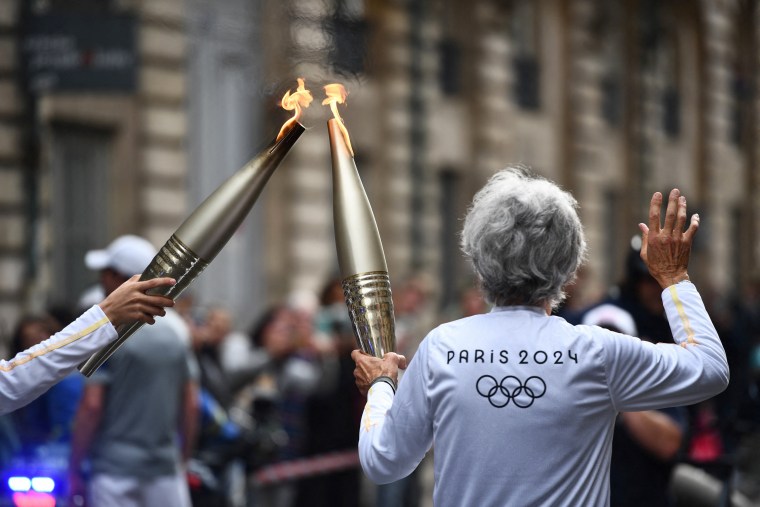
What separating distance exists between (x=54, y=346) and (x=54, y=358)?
33 millimetres

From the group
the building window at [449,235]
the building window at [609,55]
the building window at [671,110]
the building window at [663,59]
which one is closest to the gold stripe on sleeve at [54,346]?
the building window at [449,235]

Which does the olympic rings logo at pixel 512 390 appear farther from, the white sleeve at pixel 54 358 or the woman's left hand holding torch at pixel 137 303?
the white sleeve at pixel 54 358

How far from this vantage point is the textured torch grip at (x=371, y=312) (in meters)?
4.02

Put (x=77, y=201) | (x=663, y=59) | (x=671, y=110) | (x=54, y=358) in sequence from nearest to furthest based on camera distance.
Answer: (x=54, y=358)
(x=77, y=201)
(x=663, y=59)
(x=671, y=110)

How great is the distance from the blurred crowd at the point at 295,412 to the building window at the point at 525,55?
14.0 m

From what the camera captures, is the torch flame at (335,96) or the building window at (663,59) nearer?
the torch flame at (335,96)

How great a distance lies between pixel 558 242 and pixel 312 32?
8.80ft

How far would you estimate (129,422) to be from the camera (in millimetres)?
6562

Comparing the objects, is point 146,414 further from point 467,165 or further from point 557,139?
point 557,139

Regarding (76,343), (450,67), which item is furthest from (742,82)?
(76,343)

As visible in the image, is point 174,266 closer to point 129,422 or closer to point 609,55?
point 129,422

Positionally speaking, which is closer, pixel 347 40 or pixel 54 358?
pixel 54 358

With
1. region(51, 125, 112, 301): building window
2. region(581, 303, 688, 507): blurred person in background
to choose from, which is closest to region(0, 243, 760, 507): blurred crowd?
region(581, 303, 688, 507): blurred person in background

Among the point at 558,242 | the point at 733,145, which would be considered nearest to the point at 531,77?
the point at 733,145
